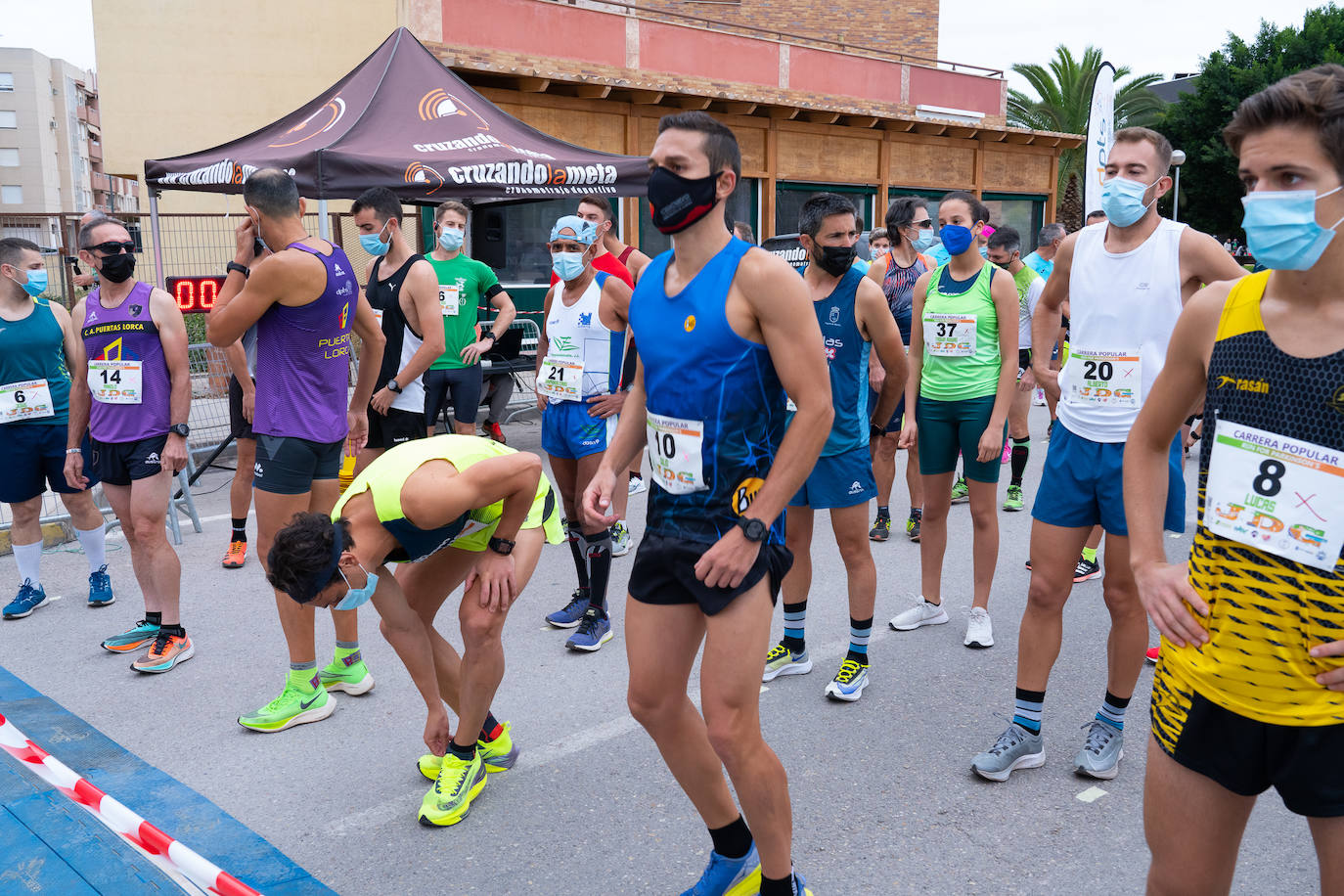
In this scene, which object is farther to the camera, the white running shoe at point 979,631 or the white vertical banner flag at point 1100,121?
the white vertical banner flag at point 1100,121

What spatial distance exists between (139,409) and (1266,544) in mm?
4770

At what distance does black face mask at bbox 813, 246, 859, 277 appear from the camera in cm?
427

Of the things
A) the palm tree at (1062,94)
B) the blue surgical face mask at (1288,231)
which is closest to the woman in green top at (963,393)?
the blue surgical face mask at (1288,231)

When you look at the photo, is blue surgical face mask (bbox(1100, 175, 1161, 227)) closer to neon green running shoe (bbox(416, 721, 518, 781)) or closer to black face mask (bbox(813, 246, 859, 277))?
black face mask (bbox(813, 246, 859, 277))

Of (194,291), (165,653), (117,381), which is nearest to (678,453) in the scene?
(165,653)

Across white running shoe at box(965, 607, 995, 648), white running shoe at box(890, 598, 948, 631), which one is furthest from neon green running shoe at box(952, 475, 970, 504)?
white running shoe at box(965, 607, 995, 648)

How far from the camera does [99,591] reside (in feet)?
18.3

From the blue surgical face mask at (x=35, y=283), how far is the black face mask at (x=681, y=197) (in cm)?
444

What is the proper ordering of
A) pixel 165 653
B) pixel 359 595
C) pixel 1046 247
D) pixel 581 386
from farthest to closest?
pixel 1046 247, pixel 581 386, pixel 165 653, pixel 359 595

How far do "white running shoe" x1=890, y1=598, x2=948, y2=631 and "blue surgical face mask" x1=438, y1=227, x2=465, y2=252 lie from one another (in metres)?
4.46

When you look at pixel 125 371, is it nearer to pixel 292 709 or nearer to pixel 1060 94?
pixel 292 709

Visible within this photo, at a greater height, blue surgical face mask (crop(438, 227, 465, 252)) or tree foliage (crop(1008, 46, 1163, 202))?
tree foliage (crop(1008, 46, 1163, 202))

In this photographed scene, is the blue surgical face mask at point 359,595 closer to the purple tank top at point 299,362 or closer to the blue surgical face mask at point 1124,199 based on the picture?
the purple tank top at point 299,362

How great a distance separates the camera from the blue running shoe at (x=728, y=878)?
2.77 metres
